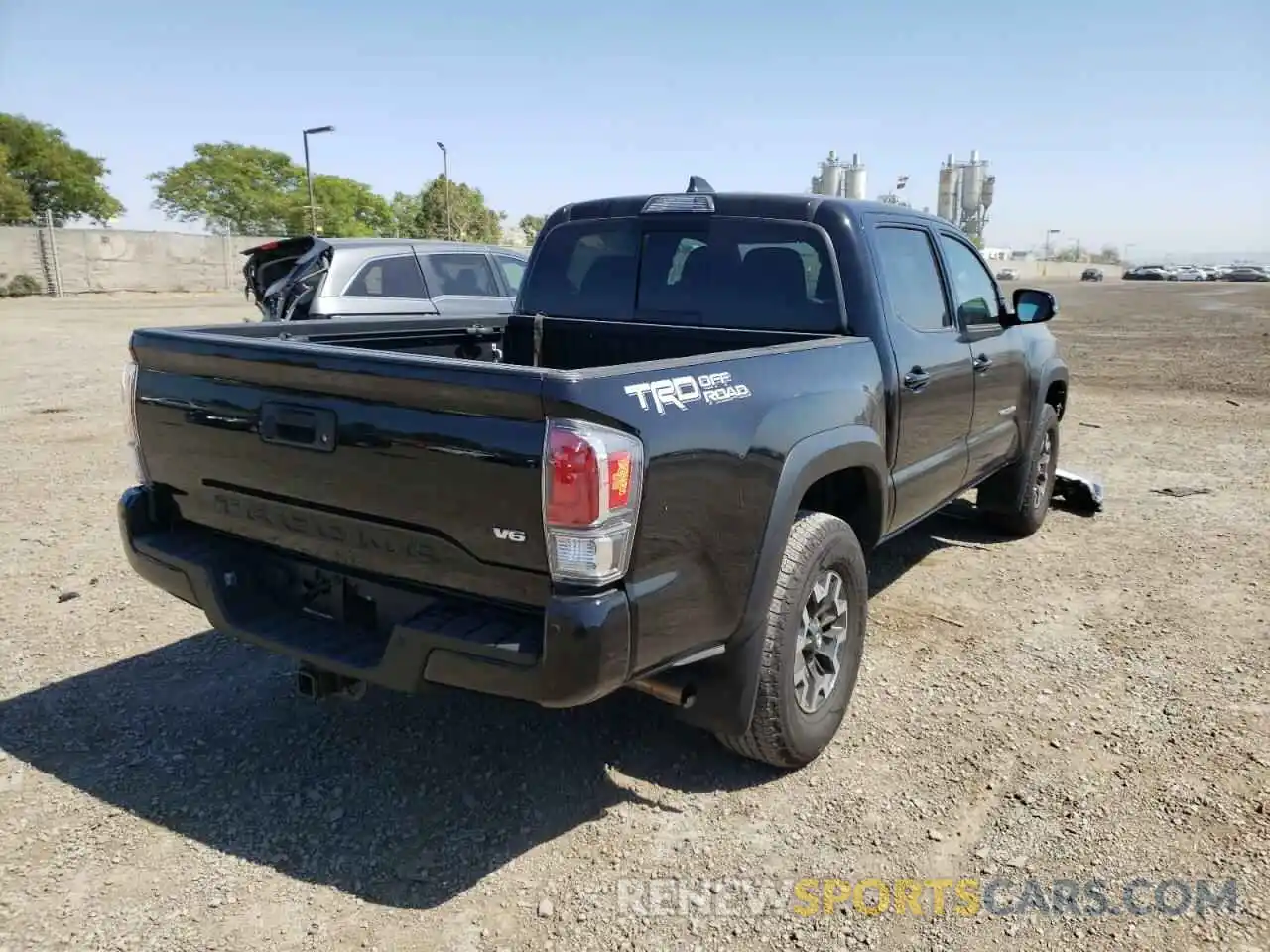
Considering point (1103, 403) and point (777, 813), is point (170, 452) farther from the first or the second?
point (1103, 403)

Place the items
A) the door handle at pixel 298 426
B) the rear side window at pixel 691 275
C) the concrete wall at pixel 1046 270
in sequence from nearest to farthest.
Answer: the door handle at pixel 298 426 → the rear side window at pixel 691 275 → the concrete wall at pixel 1046 270

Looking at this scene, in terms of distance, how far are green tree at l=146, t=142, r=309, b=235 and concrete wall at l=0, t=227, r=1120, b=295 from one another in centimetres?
3978

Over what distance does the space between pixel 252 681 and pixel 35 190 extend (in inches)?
2815

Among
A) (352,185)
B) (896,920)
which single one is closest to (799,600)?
(896,920)

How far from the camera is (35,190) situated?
6131 cm

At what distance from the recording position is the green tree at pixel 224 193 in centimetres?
7750

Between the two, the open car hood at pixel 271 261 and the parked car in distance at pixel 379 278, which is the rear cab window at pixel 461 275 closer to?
the parked car in distance at pixel 379 278

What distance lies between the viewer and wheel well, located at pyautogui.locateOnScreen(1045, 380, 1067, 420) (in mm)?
6139

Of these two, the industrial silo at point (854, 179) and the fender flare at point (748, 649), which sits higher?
the industrial silo at point (854, 179)

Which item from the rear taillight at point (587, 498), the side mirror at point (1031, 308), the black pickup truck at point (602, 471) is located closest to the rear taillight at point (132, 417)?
the black pickup truck at point (602, 471)

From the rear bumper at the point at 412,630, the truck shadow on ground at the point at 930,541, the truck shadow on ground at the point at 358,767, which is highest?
the rear bumper at the point at 412,630

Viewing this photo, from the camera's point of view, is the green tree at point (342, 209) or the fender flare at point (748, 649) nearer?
the fender flare at point (748, 649)

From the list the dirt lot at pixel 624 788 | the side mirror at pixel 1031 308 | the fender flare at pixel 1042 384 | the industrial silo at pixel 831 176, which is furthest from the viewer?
the industrial silo at pixel 831 176

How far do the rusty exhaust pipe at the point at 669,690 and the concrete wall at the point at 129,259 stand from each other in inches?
1526
